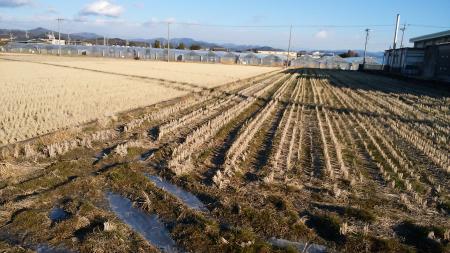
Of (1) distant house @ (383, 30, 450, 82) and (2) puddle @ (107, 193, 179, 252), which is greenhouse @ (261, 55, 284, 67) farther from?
(2) puddle @ (107, 193, 179, 252)

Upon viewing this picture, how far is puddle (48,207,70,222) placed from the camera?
16.8ft

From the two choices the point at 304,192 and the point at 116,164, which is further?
the point at 116,164

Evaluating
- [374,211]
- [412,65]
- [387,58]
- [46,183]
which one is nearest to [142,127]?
[46,183]

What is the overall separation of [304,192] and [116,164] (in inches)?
140

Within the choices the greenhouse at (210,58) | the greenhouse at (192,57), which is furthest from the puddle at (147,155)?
the greenhouse at (210,58)

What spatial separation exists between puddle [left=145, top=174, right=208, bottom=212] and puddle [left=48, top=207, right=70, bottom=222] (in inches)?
62.4

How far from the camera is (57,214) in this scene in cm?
524

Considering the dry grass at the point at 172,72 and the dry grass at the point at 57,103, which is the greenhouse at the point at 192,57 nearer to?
the dry grass at the point at 172,72

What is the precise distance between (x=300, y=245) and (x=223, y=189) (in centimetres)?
194

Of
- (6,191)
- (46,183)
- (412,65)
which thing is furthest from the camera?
(412,65)

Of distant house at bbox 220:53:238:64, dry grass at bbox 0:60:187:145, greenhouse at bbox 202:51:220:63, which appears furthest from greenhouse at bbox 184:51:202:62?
dry grass at bbox 0:60:187:145

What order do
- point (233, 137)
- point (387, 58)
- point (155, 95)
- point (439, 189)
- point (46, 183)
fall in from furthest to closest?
point (387, 58) → point (155, 95) → point (233, 137) → point (439, 189) → point (46, 183)

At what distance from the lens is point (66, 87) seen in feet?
60.8

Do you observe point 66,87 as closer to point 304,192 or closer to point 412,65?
point 304,192
